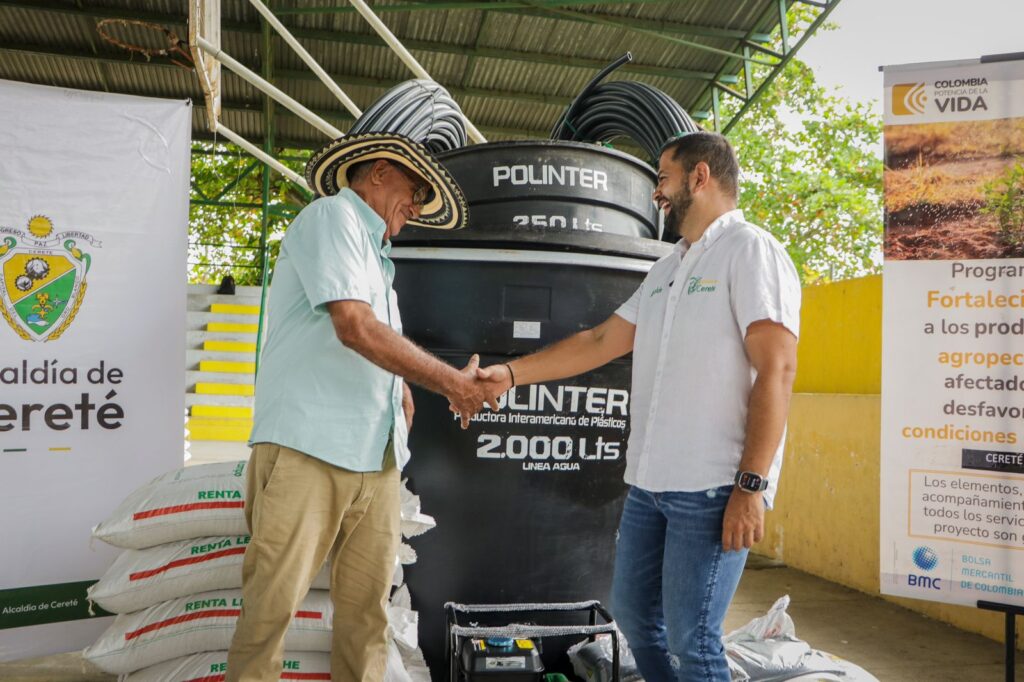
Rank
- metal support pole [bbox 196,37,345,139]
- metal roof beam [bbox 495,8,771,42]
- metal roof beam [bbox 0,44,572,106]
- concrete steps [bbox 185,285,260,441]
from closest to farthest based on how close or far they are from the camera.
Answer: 1. metal support pole [bbox 196,37,345,139]
2. metal roof beam [bbox 495,8,771,42]
3. metal roof beam [bbox 0,44,572,106]
4. concrete steps [bbox 185,285,260,441]

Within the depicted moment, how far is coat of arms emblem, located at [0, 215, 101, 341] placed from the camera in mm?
2965

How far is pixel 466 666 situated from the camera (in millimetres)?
2352

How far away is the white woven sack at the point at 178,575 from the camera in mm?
2562

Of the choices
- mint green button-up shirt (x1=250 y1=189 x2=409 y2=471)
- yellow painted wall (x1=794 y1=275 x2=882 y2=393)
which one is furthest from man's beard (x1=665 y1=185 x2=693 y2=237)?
yellow painted wall (x1=794 y1=275 x2=882 y2=393)

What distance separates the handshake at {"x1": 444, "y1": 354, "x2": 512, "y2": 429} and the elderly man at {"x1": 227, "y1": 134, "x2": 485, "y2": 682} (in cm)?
2

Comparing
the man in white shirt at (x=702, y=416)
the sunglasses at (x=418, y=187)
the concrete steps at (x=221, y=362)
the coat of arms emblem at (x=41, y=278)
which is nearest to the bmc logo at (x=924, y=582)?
the man in white shirt at (x=702, y=416)

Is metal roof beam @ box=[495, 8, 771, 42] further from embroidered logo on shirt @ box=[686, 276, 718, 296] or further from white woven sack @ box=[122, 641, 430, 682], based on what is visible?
white woven sack @ box=[122, 641, 430, 682]

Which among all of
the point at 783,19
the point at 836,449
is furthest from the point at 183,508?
the point at 783,19

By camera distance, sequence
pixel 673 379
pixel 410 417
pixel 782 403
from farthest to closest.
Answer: pixel 410 417 → pixel 673 379 → pixel 782 403

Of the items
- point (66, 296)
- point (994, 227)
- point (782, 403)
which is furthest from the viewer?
point (66, 296)

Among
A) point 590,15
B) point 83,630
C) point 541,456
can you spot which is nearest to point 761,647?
point 541,456

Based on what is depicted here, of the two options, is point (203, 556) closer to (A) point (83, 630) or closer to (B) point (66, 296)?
(A) point (83, 630)

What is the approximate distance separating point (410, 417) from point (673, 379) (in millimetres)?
898

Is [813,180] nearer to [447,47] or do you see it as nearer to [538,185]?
[447,47]
